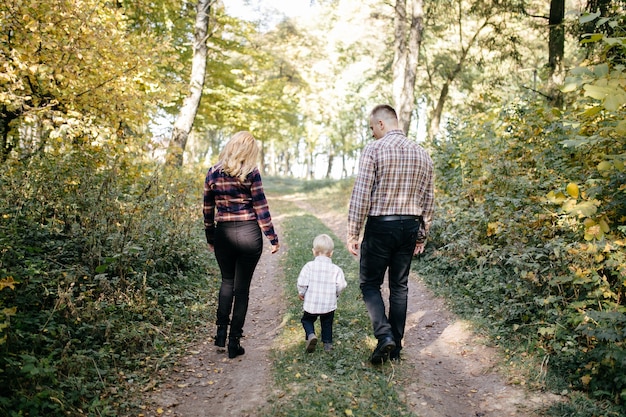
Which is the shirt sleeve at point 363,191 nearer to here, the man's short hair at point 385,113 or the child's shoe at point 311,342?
the man's short hair at point 385,113

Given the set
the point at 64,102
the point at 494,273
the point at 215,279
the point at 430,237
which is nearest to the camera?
the point at 494,273

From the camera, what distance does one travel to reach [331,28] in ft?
78.7

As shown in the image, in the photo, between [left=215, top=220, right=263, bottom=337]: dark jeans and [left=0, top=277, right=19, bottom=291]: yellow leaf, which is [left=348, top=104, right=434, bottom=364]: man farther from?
[left=0, top=277, right=19, bottom=291]: yellow leaf

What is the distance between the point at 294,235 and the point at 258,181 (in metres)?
7.21

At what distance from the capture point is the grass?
12.3 ft

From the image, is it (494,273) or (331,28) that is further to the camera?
(331,28)

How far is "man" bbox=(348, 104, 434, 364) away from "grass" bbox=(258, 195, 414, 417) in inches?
12.9

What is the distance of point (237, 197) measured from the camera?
4.57 m

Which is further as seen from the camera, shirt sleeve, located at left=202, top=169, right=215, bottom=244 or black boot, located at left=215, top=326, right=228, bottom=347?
black boot, located at left=215, top=326, right=228, bottom=347

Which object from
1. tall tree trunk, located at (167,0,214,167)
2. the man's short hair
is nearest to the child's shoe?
the man's short hair

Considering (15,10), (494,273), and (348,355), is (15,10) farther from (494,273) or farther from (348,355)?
(494,273)

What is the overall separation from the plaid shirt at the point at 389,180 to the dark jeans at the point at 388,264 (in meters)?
0.13

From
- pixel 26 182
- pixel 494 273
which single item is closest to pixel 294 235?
pixel 494 273

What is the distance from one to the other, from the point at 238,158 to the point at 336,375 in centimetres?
241
